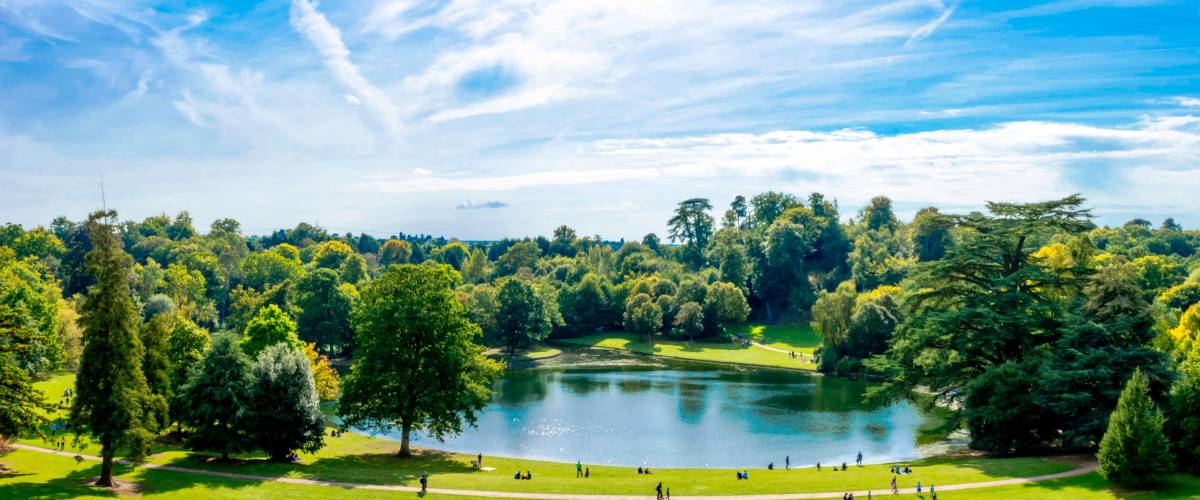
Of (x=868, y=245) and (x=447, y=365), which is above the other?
(x=868, y=245)

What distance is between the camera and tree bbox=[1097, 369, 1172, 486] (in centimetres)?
3203

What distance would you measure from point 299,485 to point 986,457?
3582 centimetres

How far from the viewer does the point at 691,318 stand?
362ft

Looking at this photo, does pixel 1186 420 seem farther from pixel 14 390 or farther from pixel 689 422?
pixel 14 390

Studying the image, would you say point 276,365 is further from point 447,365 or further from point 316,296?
point 316,296

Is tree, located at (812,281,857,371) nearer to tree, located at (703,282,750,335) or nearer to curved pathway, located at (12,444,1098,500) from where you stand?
tree, located at (703,282,750,335)

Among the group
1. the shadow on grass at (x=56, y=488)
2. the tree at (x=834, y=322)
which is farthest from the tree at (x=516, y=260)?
the shadow on grass at (x=56, y=488)

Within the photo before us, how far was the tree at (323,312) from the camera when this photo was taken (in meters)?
88.6

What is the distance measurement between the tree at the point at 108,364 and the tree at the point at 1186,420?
148 ft

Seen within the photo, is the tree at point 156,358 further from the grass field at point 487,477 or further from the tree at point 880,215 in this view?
the tree at point 880,215

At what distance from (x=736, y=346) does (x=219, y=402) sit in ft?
264

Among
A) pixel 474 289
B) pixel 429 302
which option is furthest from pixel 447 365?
pixel 474 289

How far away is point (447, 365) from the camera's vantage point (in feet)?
142

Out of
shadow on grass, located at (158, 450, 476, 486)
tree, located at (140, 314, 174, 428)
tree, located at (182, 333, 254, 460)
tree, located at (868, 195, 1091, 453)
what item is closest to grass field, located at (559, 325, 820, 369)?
tree, located at (868, 195, 1091, 453)
